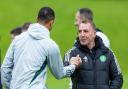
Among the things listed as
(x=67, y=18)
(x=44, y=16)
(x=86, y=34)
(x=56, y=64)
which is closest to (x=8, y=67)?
(x=56, y=64)

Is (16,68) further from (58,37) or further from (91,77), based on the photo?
(58,37)

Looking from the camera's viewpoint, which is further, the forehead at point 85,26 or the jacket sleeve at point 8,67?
the forehead at point 85,26

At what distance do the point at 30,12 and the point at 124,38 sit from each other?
2705mm

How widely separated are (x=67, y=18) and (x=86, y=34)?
11084 mm

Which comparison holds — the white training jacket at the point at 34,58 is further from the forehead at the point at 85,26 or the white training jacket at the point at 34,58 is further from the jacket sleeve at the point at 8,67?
the forehead at the point at 85,26

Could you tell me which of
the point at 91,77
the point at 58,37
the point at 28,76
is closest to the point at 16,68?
the point at 28,76

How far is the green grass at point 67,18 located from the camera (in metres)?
18.2

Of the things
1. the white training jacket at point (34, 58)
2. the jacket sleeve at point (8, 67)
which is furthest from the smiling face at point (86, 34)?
the jacket sleeve at point (8, 67)

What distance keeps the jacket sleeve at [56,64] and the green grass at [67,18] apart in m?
10.6

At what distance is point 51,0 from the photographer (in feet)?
61.4

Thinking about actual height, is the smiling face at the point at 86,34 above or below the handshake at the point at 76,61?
above

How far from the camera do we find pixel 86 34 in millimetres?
7449

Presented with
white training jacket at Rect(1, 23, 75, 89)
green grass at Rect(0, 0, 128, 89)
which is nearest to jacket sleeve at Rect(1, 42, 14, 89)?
white training jacket at Rect(1, 23, 75, 89)

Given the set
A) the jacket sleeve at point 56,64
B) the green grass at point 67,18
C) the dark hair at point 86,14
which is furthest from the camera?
the green grass at point 67,18
